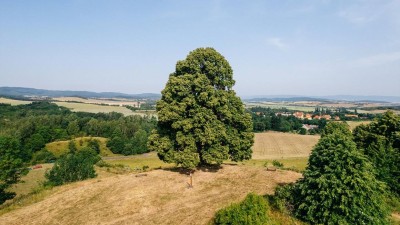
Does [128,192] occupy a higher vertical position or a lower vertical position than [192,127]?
lower

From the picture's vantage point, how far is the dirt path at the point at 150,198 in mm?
18531

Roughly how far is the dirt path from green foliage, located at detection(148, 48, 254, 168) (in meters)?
2.16

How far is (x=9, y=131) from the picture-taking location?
4552 inches

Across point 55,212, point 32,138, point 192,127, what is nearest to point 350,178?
point 192,127

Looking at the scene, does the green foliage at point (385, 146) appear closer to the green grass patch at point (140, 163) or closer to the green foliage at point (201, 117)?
the green foliage at point (201, 117)

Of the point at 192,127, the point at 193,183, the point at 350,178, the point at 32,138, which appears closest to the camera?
the point at 350,178

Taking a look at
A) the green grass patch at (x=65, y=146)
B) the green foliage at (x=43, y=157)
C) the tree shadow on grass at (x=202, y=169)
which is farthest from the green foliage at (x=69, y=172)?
the green grass patch at (x=65, y=146)

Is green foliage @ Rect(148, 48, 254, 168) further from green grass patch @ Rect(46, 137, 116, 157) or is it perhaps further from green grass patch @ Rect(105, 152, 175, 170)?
green grass patch @ Rect(46, 137, 116, 157)

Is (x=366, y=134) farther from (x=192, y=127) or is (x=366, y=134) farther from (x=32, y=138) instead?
(x=32, y=138)

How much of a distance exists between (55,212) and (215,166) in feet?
50.8

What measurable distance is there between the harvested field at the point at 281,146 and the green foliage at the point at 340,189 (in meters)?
68.3

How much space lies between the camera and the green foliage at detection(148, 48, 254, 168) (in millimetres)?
26562

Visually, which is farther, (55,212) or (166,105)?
(166,105)

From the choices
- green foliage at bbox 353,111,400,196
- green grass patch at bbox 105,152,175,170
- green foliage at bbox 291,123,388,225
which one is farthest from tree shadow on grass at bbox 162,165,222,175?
green grass patch at bbox 105,152,175,170
